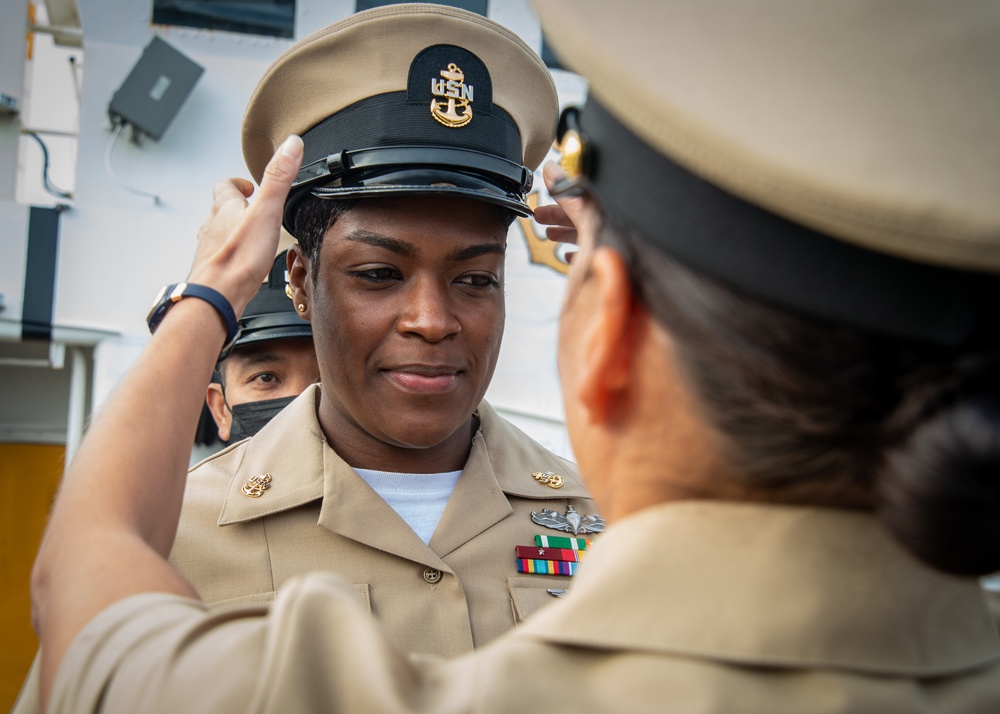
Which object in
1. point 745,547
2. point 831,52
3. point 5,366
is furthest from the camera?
point 5,366

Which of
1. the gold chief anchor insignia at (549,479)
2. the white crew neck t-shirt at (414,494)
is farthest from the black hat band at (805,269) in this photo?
the gold chief anchor insignia at (549,479)

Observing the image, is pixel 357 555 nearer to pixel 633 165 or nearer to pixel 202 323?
pixel 202 323

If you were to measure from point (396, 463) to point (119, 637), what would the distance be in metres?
1.30

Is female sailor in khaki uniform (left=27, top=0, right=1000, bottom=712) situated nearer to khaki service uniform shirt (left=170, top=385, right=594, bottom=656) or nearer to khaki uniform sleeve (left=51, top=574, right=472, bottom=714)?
khaki uniform sleeve (left=51, top=574, right=472, bottom=714)

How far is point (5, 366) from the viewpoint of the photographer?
6414 mm

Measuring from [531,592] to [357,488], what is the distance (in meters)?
0.48

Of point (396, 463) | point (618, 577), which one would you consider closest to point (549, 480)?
point (396, 463)

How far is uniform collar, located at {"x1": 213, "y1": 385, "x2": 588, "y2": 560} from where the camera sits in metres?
2.11

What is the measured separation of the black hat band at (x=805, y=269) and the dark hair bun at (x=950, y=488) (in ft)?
0.28

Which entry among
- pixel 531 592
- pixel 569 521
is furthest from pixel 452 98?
pixel 531 592

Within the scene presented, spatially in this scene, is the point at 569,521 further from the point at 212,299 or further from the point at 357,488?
the point at 212,299

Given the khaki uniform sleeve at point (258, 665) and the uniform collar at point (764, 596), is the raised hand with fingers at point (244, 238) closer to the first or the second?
the khaki uniform sleeve at point (258, 665)

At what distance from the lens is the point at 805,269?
922mm

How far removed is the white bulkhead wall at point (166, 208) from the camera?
19.5 ft
